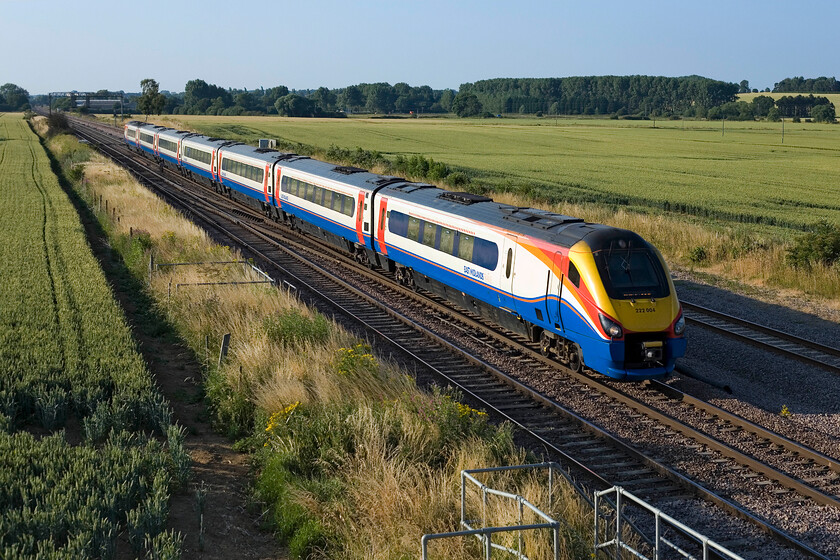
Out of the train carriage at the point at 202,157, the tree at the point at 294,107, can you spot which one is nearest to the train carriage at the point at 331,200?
the train carriage at the point at 202,157

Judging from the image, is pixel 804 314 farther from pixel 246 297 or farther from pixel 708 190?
pixel 708 190

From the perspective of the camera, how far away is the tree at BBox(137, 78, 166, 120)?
125 m

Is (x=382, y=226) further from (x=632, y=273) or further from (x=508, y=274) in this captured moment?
(x=632, y=273)

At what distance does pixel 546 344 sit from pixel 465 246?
3356 millimetres

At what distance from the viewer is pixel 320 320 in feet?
53.2

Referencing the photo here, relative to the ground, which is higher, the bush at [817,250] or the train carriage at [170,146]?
the train carriage at [170,146]

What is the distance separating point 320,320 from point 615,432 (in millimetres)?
6217

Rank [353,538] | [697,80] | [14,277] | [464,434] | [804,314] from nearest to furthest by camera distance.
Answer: [353,538] → [464,434] → [804,314] → [14,277] → [697,80]

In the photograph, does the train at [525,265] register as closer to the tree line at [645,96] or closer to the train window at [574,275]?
the train window at [574,275]

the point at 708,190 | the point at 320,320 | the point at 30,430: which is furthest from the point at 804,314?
the point at 708,190

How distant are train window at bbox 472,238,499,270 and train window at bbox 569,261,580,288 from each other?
104 inches

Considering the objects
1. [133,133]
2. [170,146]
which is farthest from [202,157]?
[133,133]

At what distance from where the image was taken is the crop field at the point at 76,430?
27.9ft

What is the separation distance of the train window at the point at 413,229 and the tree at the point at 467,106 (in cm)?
16543
